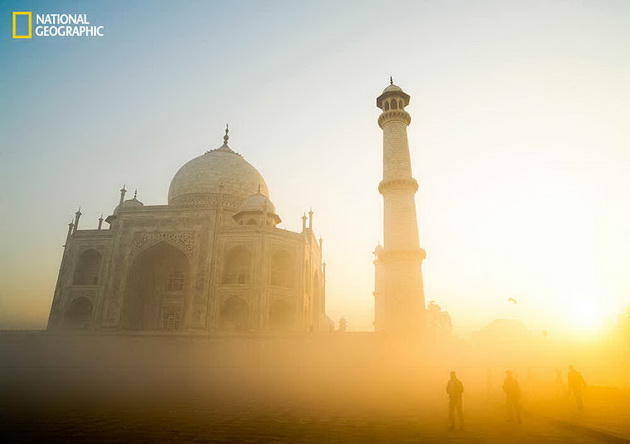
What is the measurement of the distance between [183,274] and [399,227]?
16.4 m

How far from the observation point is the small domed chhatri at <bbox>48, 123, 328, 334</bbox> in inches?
986

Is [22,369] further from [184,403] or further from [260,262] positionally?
[260,262]

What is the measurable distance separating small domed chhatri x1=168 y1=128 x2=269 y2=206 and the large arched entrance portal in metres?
6.20

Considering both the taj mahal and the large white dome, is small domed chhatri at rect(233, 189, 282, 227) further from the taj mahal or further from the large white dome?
the large white dome

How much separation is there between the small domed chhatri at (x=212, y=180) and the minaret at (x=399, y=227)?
15.3m

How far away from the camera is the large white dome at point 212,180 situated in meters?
33.4

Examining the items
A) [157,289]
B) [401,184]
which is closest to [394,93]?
[401,184]

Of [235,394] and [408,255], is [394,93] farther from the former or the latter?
[235,394]

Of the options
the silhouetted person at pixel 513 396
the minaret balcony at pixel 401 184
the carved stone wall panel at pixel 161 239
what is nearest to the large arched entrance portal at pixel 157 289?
the carved stone wall panel at pixel 161 239

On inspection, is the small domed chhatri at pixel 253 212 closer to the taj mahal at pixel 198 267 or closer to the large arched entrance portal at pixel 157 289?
the taj mahal at pixel 198 267

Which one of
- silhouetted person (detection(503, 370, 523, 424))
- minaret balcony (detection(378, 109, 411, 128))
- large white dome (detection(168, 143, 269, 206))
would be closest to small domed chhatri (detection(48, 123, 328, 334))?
Answer: large white dome (detection(168, 143, 269, 206))

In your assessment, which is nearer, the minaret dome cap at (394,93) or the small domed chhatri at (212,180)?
the minaret dome cap at (394,93)

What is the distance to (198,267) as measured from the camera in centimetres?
2564

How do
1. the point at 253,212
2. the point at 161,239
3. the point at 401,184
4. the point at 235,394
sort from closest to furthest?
the point at 235,394 < the point at 401,184 < the point at 161,239 < the point at 253,212
